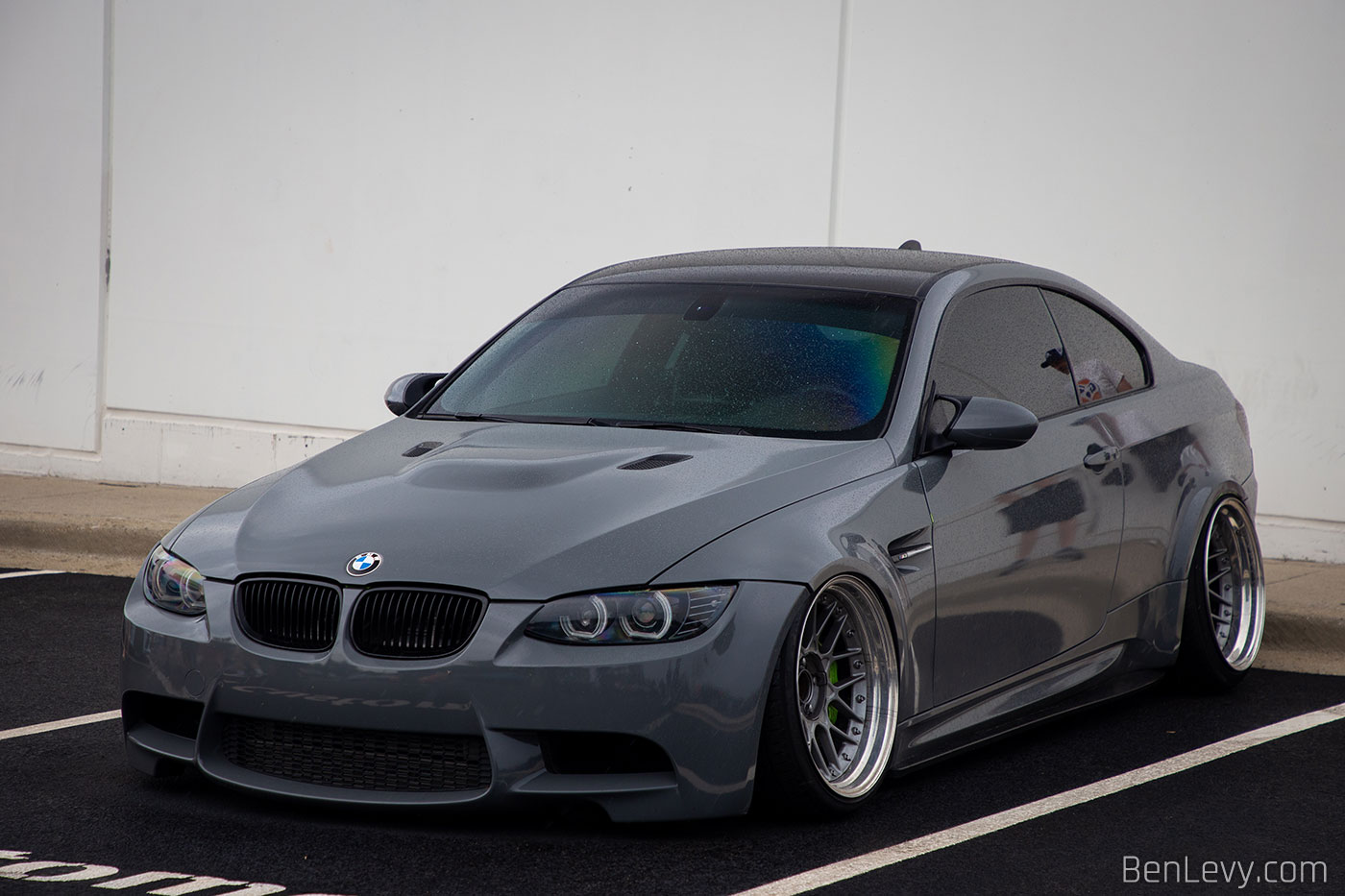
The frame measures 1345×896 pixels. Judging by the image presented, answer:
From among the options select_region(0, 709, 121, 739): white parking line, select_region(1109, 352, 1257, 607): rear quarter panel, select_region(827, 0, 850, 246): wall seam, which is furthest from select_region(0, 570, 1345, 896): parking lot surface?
select_region(827, 0, 850, 246): wall seam

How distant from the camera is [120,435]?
10812 mm

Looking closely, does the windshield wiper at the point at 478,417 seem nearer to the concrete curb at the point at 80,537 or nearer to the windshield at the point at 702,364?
the windshield at the point at 702,364

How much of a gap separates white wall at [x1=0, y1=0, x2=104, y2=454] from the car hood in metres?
6.64

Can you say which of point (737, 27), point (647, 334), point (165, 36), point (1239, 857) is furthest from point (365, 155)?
point (1239, 857)

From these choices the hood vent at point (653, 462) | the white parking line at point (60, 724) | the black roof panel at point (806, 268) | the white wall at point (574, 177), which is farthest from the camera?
the white wall at point (574, 177)

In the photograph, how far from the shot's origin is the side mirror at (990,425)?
469 cm

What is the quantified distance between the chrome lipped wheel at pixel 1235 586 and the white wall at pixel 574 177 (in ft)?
8.68

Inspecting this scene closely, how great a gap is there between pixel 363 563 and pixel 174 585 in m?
0.62

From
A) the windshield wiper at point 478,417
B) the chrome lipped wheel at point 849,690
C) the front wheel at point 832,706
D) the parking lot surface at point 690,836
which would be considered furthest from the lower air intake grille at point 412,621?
the windshield wiper at point 478,417

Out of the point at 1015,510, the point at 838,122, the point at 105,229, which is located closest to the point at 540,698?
the point at 1015,510

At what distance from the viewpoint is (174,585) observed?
4.38m

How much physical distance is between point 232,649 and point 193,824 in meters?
0.51

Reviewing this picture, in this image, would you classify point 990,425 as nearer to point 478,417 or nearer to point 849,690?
point 849,690

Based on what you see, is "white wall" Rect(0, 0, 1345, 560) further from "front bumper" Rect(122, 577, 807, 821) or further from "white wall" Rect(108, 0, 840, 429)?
"front bumper" Rect(122, 577, 807, 821)
